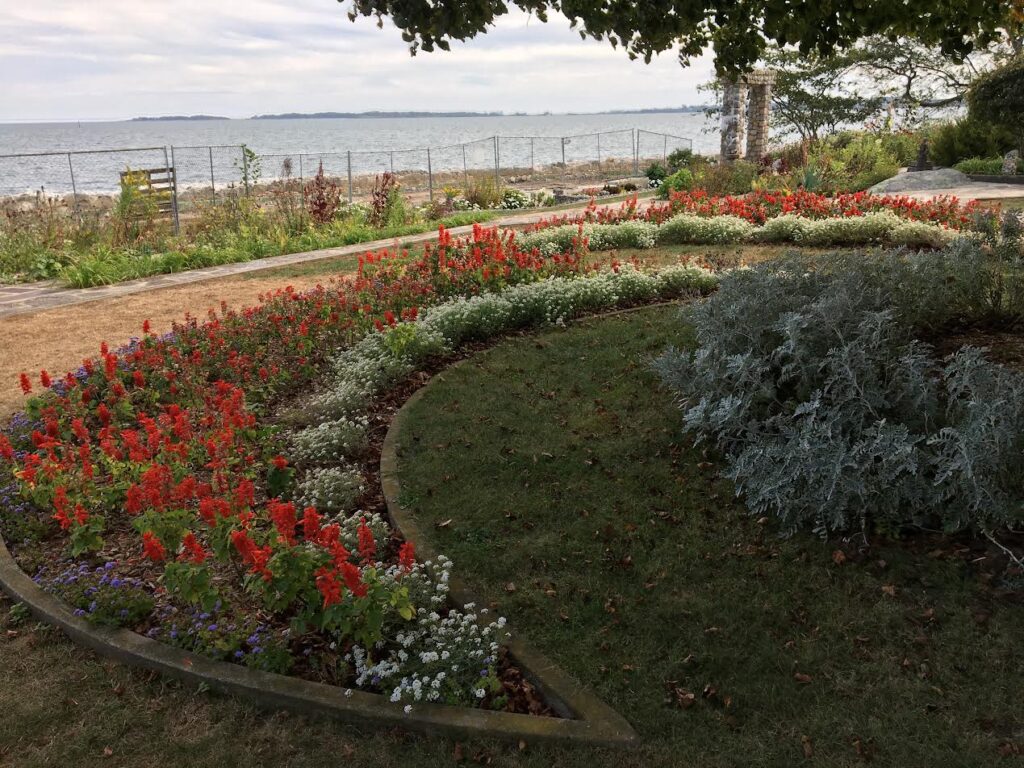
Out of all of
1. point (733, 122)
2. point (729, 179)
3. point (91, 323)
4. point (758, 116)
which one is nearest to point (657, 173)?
point (733, 122)

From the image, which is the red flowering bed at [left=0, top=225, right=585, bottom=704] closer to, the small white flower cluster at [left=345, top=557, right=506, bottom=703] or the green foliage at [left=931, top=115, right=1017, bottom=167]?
the small white flower cluster at [left=345, top=557, right=506, bottom=703]

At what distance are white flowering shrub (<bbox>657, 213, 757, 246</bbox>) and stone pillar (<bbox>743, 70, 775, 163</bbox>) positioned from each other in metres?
13.1

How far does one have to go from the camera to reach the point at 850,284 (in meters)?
5.04

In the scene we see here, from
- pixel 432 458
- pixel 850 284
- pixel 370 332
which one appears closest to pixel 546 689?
pixel 432 458

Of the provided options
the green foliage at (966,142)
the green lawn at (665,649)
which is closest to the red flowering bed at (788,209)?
the green lawn at (665,649)

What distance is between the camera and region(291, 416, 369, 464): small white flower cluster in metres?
4.95

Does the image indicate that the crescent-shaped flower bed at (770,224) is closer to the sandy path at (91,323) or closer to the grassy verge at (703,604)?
the sandy path at (91,323)

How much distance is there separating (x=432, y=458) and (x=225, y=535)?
1740 millimetres

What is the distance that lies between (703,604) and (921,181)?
18965 millimetres

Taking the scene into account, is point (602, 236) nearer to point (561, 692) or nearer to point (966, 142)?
point (561, 692)

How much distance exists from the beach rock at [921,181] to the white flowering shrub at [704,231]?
841 cm

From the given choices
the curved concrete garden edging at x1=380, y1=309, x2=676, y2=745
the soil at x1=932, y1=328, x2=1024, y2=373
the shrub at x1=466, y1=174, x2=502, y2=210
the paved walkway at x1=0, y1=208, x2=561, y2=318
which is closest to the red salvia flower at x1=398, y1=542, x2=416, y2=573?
the curved concrete garden edging at x1=380, y1=309, x2=676, y2=745

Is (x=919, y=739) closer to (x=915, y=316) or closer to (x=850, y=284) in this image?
(x=850, y=284)

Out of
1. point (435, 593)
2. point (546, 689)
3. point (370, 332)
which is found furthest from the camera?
point (370, 332)
